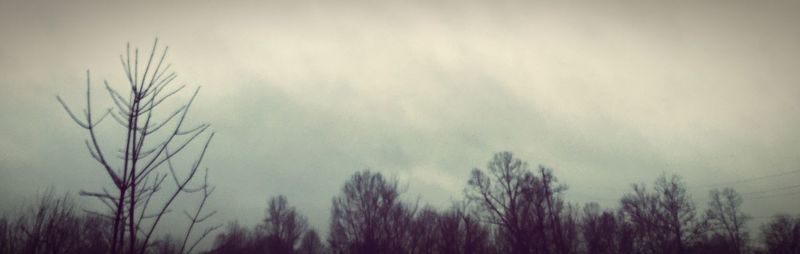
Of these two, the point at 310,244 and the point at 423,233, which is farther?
the point at 310,244

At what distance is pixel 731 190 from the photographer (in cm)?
5097

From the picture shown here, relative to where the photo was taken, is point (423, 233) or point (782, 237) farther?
point (782, 237)

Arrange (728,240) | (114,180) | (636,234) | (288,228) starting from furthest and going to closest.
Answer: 1. (288,228)
2. (728,240)
3. (636,234)
4. (114,180)

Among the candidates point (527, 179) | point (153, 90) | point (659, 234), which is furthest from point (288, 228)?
point (153, 90)

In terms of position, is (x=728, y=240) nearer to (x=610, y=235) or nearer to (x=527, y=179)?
(x=610, y=235)

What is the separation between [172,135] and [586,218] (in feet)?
191

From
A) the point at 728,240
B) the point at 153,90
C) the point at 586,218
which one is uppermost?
the point at 153,90

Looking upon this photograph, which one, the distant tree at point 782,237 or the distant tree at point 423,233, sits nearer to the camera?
the distant tree at point 423,233

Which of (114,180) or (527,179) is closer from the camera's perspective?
(114,180)

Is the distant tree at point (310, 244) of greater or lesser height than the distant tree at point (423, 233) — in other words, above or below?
below

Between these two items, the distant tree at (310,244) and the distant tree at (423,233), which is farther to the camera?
the distant tree at (310,244)

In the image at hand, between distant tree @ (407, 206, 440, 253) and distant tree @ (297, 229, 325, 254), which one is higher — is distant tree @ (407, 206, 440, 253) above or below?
above

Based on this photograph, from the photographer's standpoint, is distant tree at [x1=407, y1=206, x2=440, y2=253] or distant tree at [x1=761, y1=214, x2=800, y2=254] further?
distant tree at [x1=761, y1=214, x2=800, y2=254]

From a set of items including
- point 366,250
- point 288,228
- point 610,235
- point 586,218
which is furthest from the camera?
point 288,228
